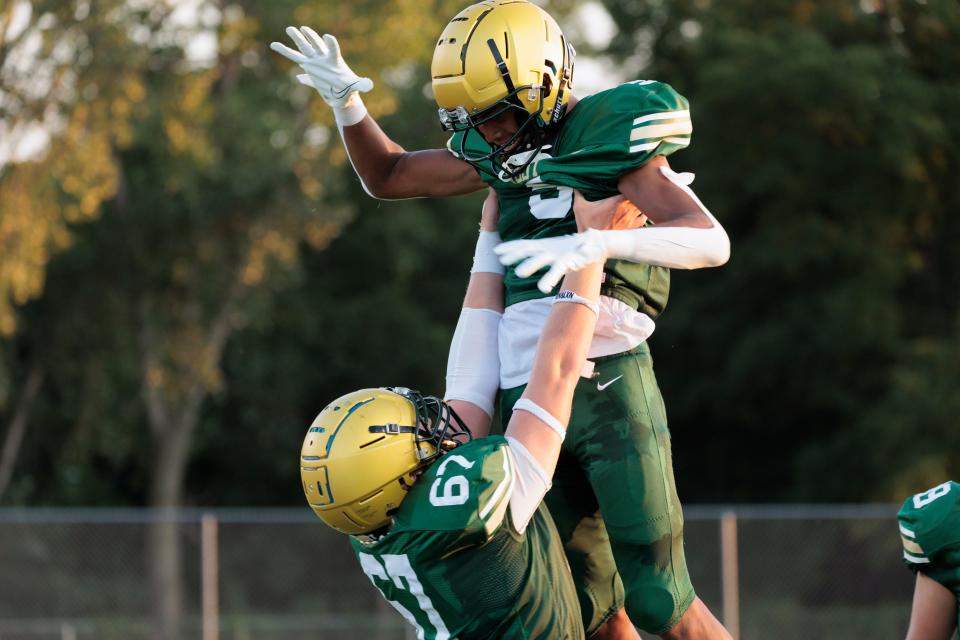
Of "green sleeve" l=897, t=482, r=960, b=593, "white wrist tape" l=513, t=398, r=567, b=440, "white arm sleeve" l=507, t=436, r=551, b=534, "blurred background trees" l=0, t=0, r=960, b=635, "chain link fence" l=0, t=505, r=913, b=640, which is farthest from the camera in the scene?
"blurred background trees" l=0, t=0, r=960, b=635

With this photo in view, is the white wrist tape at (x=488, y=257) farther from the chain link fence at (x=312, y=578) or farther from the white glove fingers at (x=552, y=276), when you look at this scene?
the chain link fence at (x=312, y=578)

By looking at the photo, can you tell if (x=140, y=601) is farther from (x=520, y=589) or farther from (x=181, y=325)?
(x=520, y=589)

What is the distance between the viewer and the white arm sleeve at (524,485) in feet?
10.4

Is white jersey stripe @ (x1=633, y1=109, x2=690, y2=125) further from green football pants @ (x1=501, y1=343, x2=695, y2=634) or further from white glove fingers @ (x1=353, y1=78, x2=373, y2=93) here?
white glove fingers @ (x1=353, y1=78, x2=373, y2=93)

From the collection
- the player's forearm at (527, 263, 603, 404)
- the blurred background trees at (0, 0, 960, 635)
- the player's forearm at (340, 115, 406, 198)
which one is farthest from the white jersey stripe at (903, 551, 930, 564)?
the blurred background trees at (0, 0, 960, 635)

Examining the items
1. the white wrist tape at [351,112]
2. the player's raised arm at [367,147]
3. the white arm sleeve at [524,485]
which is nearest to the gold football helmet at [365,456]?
the white arm sleeve at [524,485]

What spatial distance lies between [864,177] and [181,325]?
10181 millimetres

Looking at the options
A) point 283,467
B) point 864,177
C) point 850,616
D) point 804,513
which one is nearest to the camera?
point 804,513

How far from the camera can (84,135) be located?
673 inches

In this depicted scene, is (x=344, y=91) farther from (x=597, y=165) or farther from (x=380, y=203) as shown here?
(x=380, y=203)

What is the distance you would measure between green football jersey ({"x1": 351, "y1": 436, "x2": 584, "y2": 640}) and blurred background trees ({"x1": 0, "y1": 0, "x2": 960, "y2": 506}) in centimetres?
1386

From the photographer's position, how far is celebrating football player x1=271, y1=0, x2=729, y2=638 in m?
3.59

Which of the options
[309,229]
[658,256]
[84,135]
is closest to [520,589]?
[658,256]

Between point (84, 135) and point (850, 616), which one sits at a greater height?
point (84, 135)
